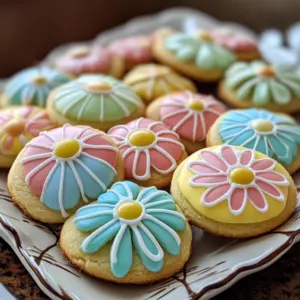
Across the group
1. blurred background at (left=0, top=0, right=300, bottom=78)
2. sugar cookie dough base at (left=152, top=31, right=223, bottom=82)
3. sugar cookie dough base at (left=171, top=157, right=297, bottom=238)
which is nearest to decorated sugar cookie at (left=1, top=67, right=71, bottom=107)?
sugar cookie dough base at (left=152, top=31, right=223, bottom=82)

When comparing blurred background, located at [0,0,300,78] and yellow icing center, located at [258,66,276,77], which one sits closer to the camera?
yellow icing center, located at [258,66,276,77]

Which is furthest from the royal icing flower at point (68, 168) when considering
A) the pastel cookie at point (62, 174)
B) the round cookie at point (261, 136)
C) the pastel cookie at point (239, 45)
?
the pastel cookie at point (239, 45)

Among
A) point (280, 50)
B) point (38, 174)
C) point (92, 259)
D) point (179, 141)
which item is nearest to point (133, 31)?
point (280, 50)

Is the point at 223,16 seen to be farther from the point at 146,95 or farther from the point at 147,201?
the point at 147,201

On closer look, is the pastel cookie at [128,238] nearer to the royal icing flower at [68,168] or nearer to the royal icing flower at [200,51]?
the royal icing flower at [68,168]

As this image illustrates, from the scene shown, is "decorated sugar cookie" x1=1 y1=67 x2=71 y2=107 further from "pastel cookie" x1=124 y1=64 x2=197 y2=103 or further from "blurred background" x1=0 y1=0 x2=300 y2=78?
"blurred background" x1=0 y1=0 x2=300 y2=78
